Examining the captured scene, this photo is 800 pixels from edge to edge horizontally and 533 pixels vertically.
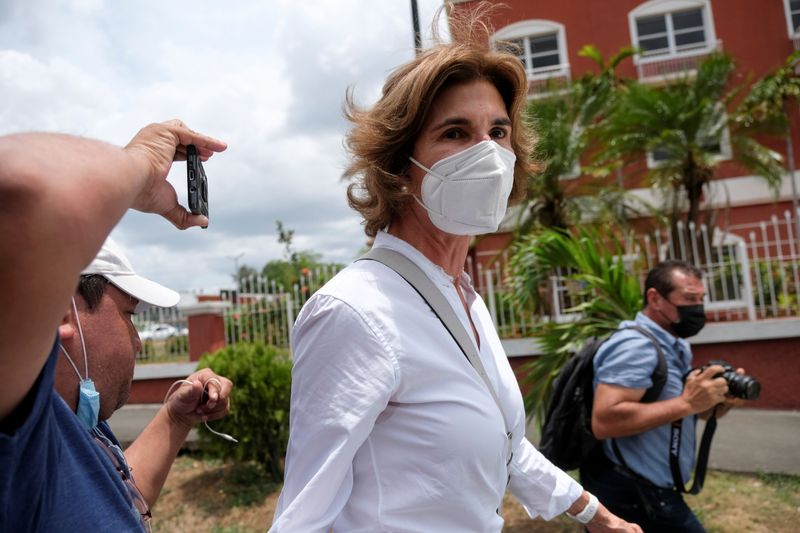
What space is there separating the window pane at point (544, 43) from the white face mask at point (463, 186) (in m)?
18.7

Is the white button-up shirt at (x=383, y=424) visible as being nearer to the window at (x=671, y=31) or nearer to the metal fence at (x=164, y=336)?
the metal fence at (x=164, y=336)

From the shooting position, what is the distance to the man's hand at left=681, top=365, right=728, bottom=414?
290cm

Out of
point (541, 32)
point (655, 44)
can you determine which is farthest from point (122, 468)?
point (655, 44)

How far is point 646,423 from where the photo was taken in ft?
9.54

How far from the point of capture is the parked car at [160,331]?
9.66 meters

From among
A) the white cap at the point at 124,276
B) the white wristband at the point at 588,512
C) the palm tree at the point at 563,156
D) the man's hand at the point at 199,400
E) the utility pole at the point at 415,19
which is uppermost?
the palm tree at the point at 563,156

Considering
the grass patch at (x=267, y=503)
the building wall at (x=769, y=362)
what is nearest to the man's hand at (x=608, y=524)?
the grass patch at (x=267, y=503)

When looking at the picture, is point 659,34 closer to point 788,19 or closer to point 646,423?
point 788,19

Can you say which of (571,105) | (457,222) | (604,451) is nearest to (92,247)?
(457,222)

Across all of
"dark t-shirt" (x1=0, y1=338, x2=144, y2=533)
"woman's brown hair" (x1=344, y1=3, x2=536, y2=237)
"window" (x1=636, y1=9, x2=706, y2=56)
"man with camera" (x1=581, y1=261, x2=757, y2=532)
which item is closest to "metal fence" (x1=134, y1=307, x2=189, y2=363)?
"man with camera" (x1=581, y1=261, x2=757, y2=532)

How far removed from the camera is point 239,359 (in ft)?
21.3

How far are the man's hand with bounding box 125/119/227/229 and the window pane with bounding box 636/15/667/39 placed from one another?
2061 cm

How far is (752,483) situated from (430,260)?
544cm

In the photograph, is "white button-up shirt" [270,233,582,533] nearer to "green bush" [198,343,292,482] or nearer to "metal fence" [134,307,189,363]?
"green bush" [198,343,292,482]
